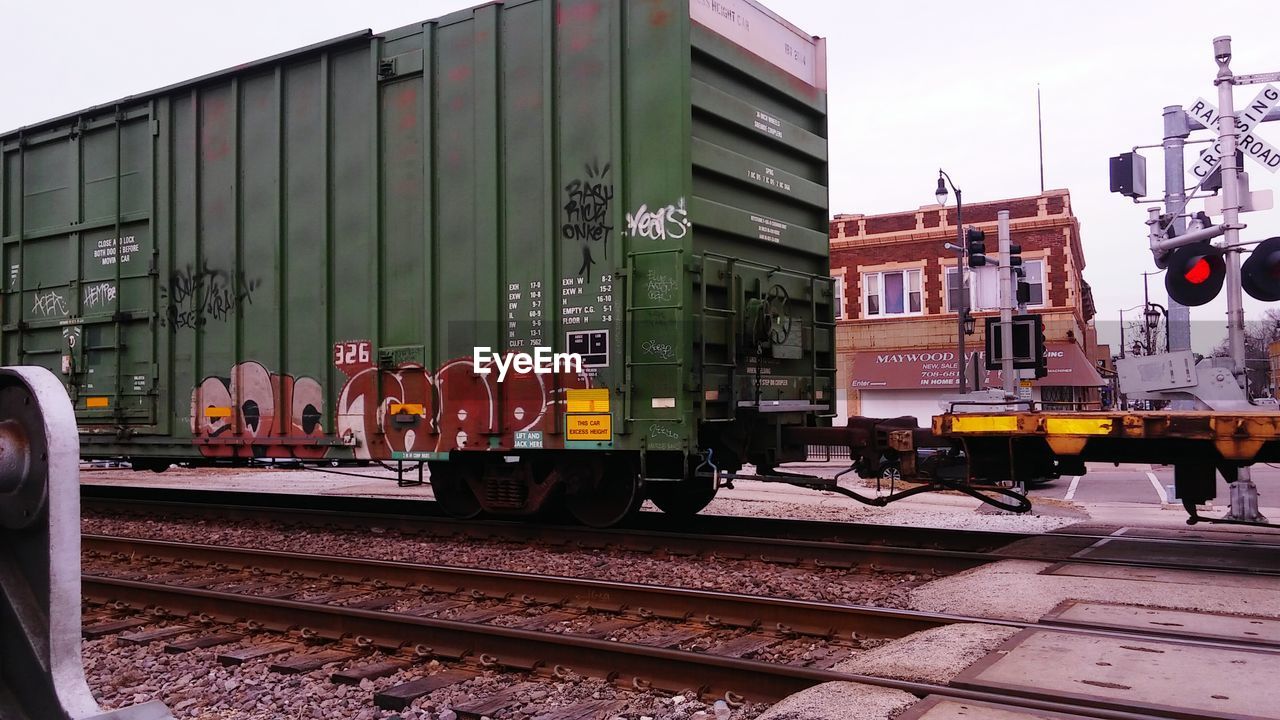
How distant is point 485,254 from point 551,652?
4.70 metres

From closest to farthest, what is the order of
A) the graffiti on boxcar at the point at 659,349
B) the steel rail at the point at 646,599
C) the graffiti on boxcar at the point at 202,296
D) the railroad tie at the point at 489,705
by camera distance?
the railroad tie at the point at 489,705
the steel rail at the point at 646,599
the graffiti on boxcar at the point at 659,349
the graffiti on boxcar at the point at 202,296

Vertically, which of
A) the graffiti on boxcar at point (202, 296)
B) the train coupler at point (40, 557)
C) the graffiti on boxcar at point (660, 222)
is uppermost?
the graffiti on boxcar at point (660, 222)

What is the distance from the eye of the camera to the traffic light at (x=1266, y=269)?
7.95 m

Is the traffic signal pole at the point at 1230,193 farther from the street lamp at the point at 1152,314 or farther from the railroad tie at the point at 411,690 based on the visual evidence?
the railroad tie at the point at 411,690

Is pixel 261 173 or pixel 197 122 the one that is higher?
pixel 197 122

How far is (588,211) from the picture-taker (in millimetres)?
8617

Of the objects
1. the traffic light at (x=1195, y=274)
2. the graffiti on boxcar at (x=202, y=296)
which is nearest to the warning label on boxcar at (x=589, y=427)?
the graffiti on boxcar at (x=202, y=296)

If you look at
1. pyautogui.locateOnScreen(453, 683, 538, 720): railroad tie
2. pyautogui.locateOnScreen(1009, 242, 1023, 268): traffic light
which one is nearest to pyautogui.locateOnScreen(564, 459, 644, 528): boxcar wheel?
pyautogui.locateOnScreen(453, 683, 538, 720): railroad tie

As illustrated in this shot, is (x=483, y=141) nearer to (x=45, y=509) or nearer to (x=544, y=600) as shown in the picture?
(x=544, y=600)

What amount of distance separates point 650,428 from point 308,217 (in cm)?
475

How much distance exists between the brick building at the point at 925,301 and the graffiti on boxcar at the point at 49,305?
25.2 metres

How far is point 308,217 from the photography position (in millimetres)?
10227

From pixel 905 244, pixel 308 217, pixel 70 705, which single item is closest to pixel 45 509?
pixel 70 705

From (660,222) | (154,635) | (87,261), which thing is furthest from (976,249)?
(154,635)
